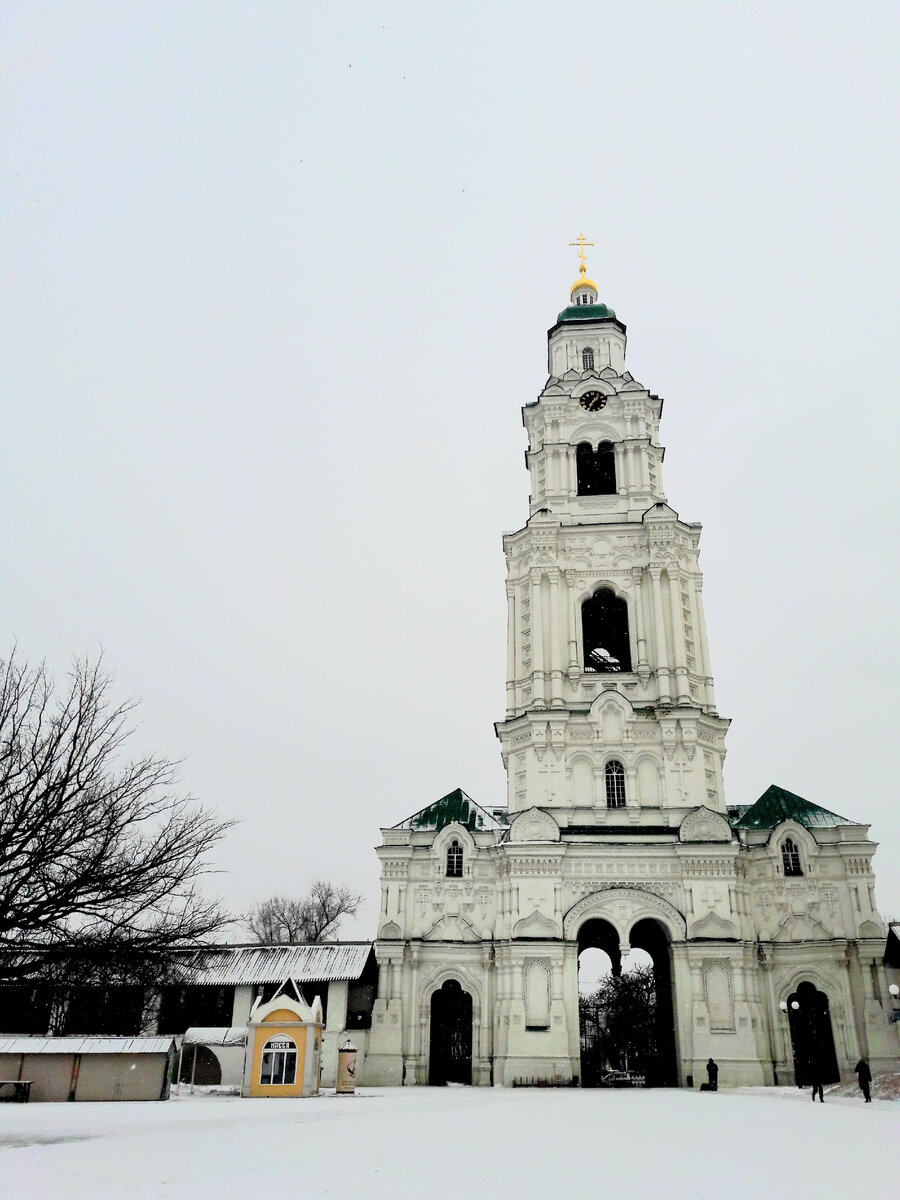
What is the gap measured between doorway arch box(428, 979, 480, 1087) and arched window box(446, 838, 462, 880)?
370 centimetres

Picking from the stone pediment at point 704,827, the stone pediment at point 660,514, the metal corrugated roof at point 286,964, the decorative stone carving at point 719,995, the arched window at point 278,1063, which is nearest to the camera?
the arched window at point 278,1063

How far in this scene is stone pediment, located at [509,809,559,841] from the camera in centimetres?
3456

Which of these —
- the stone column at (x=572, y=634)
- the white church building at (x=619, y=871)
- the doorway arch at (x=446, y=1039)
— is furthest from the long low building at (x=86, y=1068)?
the stone column at (x=572, y=634)

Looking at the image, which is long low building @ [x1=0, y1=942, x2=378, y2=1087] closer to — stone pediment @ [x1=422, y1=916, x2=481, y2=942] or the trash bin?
stone pediment @ [x1=422, y1=916, x2=481, y2=942]

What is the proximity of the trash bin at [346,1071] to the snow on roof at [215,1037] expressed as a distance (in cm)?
515

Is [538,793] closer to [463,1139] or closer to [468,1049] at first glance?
[468,1049]

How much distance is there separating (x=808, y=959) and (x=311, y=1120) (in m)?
21.2

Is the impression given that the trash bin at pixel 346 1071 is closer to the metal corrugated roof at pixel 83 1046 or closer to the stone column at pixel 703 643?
the metal corrugated roof at pixel 83 1046

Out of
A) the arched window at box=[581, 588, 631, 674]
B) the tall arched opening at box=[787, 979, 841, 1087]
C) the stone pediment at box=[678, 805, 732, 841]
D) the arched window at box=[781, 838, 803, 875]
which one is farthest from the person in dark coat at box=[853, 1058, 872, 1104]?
the arched window at box=[581, 588, 631, 674]

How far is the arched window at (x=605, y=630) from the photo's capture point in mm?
40812

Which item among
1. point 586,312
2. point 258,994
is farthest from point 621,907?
point 586,312

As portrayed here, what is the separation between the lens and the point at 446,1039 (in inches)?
1524

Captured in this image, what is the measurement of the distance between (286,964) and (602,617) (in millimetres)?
18915

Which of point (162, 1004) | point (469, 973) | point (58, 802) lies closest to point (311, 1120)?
point (58, 802)
